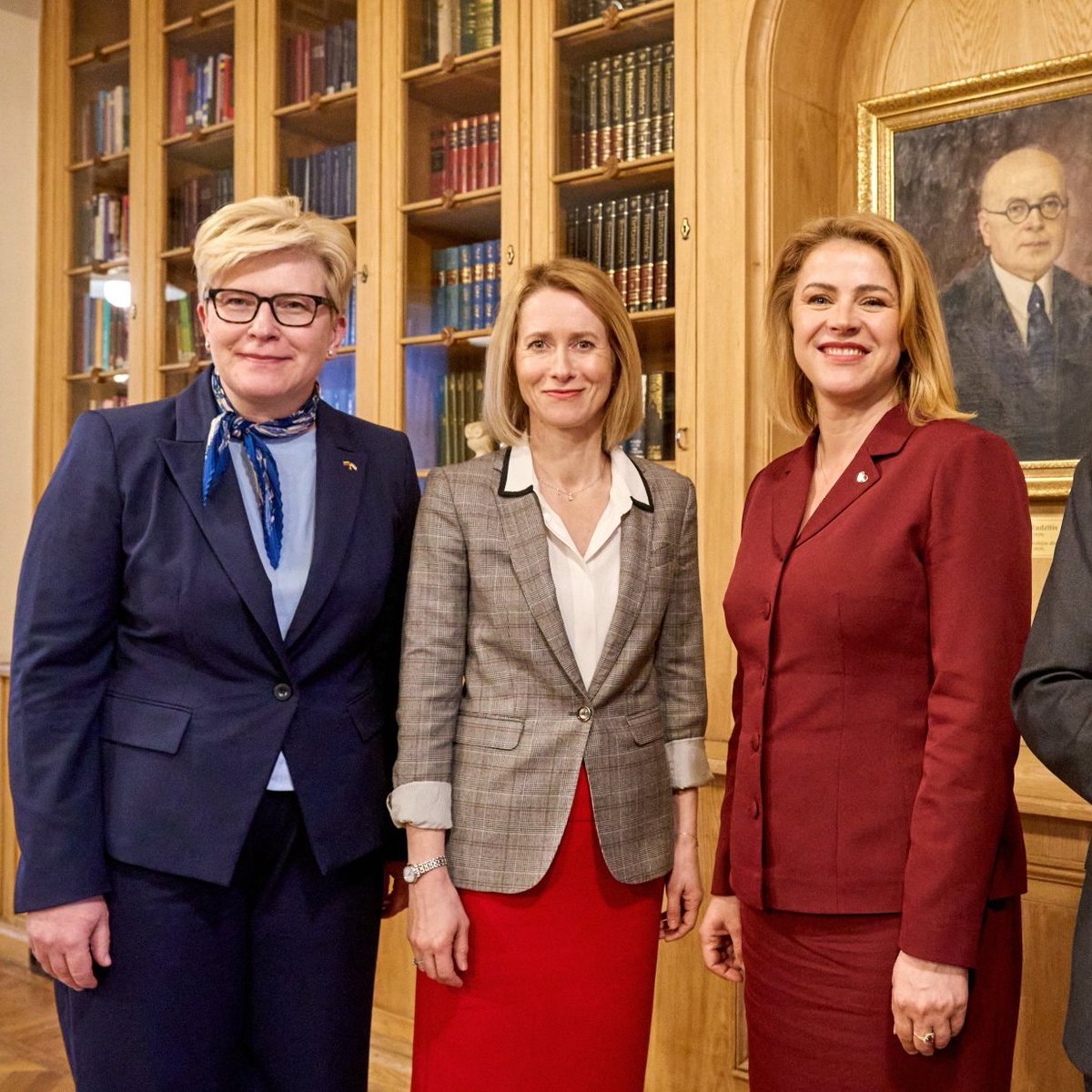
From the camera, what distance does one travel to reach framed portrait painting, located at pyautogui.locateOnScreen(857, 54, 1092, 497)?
2.52m

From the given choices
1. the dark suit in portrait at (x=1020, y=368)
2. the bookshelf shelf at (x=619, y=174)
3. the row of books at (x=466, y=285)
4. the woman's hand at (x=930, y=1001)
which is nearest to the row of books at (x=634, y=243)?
the bookshelf shelf at (x=619, y=174)

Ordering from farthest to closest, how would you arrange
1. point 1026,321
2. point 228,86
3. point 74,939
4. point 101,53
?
point 101,53 → point 228,86 → point 1026,321 → point 74,939

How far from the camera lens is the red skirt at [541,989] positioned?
167 cm

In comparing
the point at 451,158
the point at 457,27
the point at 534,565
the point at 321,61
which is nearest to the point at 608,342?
the point at 534,565

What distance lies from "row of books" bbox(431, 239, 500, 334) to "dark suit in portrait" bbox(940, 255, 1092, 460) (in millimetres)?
1142

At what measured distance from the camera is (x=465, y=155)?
3.25 m

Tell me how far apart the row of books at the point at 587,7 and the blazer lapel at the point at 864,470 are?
178 cm

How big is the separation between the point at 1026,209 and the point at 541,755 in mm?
1691

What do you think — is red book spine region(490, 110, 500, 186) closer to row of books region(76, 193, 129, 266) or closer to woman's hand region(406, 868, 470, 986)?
row of books region(76, 193, 129, 266)

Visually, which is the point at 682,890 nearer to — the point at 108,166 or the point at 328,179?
the point at 328,179

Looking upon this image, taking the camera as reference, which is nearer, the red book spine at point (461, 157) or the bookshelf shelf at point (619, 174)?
the bookshelf shelf at point (619, 174)

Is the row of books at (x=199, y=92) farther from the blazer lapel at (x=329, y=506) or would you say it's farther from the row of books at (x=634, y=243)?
the blazer lapel at (x=329, y=506)

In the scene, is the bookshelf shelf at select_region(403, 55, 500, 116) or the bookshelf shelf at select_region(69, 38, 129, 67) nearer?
the bookshelf shelf at select_region(403, 55, 500, 116)

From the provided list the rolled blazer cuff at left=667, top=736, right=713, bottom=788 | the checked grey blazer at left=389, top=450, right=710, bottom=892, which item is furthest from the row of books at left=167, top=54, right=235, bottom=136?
the rolled blazer cuff at left=667, top=736, right=713, bottom=788
